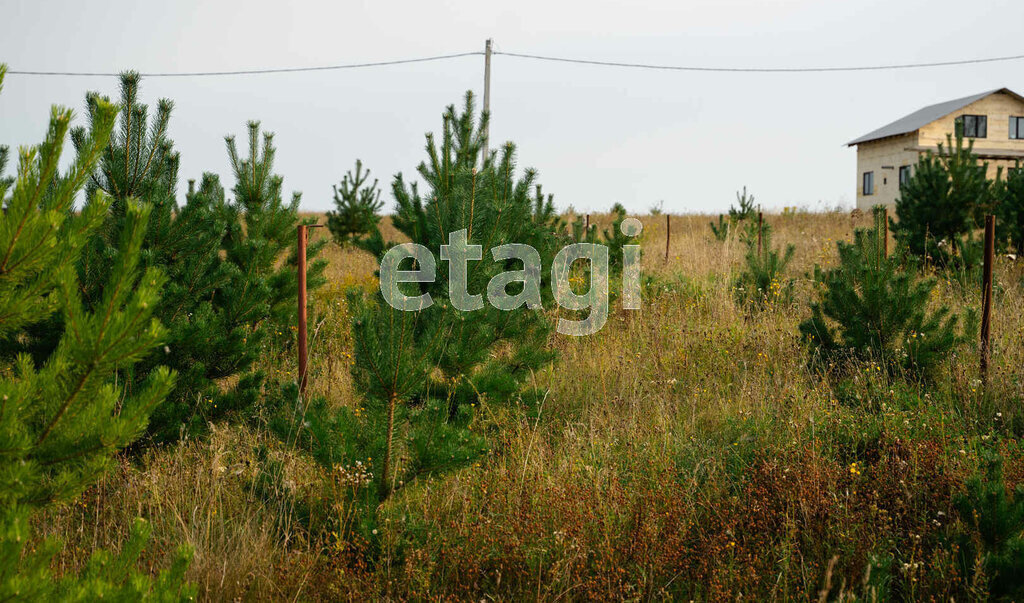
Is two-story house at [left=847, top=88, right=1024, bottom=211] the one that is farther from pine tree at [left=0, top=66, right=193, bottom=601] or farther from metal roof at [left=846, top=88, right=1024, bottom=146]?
pine tree at [left=0, top=66, right=193, bottom=601]

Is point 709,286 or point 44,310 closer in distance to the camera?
point 44,310

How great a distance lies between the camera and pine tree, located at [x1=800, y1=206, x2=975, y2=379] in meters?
5.36

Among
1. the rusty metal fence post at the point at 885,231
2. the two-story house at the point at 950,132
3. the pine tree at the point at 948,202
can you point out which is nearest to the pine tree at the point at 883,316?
the rusty metal fence post at the point at 885,231

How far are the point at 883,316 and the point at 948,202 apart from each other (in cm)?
580

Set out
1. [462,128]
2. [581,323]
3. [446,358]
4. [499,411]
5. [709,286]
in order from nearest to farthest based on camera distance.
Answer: [446,358] → [462,128] → [499,411] → [581,323] → [709,286]

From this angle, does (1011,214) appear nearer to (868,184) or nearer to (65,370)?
(65,370)

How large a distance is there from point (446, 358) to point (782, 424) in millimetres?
2130

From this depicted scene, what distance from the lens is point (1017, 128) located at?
2806 centimetres

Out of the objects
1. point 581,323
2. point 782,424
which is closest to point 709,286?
point 581,323

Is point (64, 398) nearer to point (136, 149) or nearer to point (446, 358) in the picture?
point (446, 358)

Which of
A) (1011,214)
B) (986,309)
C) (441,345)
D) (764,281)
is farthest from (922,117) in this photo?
(441,345)

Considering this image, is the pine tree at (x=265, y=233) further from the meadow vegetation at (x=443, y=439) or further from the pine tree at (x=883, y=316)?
the pine tree at (x=883, y=316)

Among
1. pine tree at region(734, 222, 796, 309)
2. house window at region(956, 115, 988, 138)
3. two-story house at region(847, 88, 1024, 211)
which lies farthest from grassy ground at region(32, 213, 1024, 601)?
house window at region(956, 115, 988, 138)

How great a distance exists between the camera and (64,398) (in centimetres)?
176
